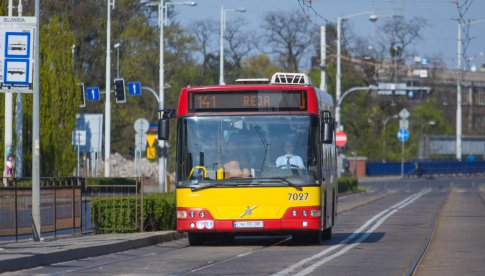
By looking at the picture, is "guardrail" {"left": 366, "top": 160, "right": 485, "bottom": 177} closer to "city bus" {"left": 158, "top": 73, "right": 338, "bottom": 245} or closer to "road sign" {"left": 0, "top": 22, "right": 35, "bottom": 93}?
"city bus" {"left": 158, "top": 73, "right": 338, "bottom": 245}

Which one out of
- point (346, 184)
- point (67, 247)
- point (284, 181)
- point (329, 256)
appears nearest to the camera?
point (329, 256)

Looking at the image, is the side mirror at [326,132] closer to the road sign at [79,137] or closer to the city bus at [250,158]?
the city bus at [250,158]

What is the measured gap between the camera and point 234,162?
22.7m

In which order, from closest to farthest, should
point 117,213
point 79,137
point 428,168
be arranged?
point 117,213, point 79,137, point 428,168

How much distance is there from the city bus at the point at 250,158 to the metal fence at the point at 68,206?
7.70ft

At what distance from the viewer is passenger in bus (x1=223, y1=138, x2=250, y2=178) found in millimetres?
22688

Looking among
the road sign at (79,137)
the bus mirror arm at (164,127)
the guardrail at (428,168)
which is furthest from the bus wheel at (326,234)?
the guardrail at (428,168)

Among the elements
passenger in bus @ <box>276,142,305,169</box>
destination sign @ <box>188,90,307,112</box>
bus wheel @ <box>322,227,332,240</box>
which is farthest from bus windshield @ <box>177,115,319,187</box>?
bus wheel @ <box>322,227,332,240</box>

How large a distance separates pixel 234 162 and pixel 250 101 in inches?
49.1

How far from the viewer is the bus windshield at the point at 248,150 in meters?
22.7

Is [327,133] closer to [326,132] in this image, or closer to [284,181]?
[326,132]

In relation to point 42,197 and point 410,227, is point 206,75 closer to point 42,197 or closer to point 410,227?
point 410,227

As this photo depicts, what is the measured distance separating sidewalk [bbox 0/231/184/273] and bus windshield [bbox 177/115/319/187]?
1.65 m

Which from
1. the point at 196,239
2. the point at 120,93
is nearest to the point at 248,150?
the point at 196,239
